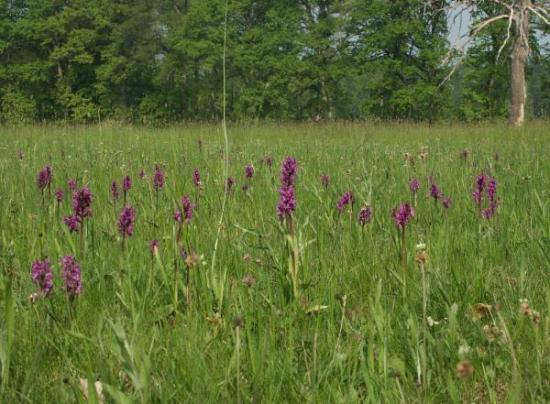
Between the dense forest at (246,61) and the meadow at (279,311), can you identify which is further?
the dense forest at (246,61)

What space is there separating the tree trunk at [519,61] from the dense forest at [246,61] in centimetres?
1204

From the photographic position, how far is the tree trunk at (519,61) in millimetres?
16391

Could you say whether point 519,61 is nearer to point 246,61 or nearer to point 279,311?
point 279,311

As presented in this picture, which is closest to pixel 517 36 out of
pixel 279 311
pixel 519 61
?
pixel 519 61

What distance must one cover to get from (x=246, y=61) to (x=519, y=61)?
67.4 feet

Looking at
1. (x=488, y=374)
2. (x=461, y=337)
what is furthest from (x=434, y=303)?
(x=488, y=374)

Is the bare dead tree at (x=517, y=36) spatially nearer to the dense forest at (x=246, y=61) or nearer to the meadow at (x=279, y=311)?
the dense forest at (x=246, y=61)

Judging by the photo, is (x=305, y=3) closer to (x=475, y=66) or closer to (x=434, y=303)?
(x=475, y=66)

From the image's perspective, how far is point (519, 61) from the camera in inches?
673

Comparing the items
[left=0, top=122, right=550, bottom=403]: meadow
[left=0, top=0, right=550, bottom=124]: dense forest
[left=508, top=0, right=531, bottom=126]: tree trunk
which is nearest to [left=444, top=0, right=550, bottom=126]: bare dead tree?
[left=508, top=0, right=531, bottom=126]: tree trunk

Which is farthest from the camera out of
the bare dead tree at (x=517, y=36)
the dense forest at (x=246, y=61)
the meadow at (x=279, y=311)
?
the dense forest at (x=246, y=61)

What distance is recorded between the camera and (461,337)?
59.6 inches

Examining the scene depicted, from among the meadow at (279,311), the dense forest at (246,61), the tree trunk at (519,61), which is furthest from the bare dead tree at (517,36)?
the meadow at (279,311)

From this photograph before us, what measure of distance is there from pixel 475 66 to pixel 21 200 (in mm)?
35668
